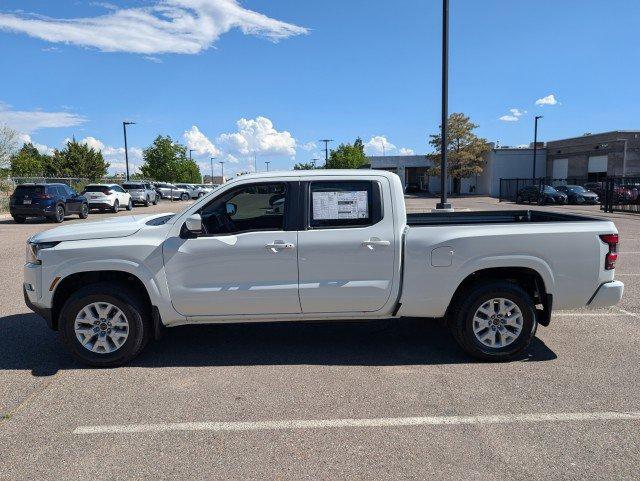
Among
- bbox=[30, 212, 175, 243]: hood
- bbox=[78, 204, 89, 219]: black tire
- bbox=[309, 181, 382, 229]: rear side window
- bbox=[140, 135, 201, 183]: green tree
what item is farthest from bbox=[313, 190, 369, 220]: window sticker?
bbox=[140, 135, 201, 183]: green tree

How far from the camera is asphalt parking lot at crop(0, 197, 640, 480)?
10.5ft

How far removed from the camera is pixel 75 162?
70.8 meters

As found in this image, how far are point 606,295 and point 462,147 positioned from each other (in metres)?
51.7

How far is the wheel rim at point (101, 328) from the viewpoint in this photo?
473 centimetres

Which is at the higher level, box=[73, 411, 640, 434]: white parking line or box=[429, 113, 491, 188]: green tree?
box=[429, 113, 491, 188]: green tree

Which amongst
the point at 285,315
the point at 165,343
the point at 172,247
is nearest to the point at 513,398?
the point at 285,315

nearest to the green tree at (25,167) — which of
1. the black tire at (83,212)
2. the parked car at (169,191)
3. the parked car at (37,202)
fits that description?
the parked car at (169,191)

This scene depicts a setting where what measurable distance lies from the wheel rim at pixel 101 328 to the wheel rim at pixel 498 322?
10.7 feet

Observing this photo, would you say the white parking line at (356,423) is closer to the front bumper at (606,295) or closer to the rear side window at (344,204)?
the front bumper at (606,295)

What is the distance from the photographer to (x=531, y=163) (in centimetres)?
5497

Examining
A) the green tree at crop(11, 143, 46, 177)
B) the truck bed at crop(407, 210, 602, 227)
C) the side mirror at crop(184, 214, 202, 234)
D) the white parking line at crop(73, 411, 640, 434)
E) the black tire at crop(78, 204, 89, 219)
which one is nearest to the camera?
the white parking line at crop(73, 411, 640, 434)

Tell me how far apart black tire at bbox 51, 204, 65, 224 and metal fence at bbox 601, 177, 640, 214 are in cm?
2645

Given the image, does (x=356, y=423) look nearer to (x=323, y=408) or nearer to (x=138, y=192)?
(x=323, y=408)

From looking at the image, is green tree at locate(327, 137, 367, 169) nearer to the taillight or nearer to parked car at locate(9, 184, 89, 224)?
parked car at locate(9, 184, 89, 224)
